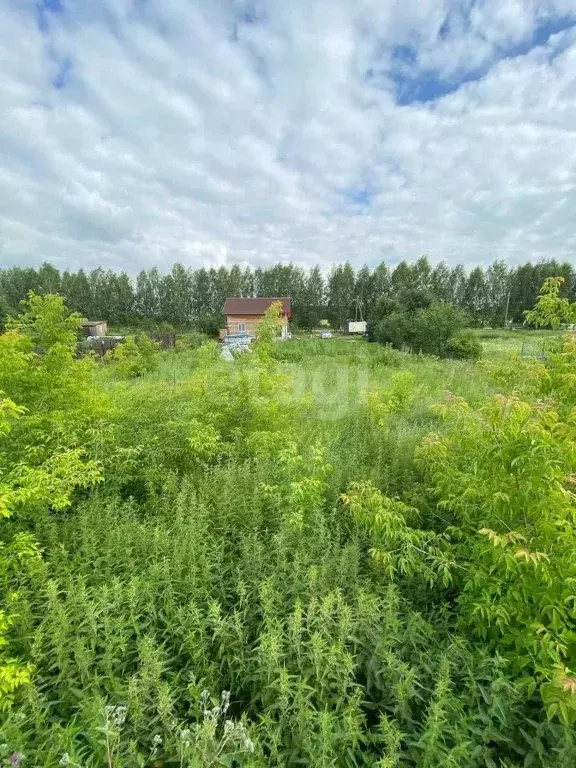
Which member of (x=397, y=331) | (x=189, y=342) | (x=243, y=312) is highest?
(x=243, y=312)

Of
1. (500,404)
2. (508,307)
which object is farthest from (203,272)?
(500,404)

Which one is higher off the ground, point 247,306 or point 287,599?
point 247,306

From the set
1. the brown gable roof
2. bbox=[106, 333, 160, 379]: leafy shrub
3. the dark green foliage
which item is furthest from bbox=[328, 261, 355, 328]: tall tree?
bbox=[106, 333, 160, 379]: leafy shrub

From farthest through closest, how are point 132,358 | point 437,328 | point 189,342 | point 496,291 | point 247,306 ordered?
1. point 496,291
2. point 247,306
3. point 189,342
4. point 437,328
5. point 132,358

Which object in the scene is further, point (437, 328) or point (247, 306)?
point (247, 306)

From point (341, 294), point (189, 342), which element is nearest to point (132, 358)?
point (189, 342)

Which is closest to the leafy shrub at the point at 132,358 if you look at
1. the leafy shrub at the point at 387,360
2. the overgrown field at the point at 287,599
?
the overgrown field at the point at 287,599

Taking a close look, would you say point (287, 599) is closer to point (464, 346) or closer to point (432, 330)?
point (464, 346)

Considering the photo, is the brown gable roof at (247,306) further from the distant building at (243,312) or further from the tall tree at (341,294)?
the tall tree at (341,294)
